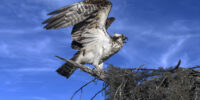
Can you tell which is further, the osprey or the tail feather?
the tail feather

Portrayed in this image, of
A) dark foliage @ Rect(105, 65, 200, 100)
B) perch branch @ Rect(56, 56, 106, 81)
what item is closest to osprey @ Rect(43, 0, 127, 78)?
perch branch @ Rect(56, 56, 106, 81)

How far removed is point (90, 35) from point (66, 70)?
0.90 metres

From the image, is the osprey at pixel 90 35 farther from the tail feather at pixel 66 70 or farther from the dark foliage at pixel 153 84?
the dark foliage at pixel 153 84

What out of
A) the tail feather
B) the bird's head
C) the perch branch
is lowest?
the perch branch

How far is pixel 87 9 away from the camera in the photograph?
5.80 meters

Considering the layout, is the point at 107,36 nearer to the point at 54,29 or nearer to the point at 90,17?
the point at 90,17

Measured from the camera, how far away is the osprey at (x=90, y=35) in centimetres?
572

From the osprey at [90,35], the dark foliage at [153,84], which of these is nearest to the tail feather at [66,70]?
the osprey at [90,35]

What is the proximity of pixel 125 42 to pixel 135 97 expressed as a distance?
1.93 m

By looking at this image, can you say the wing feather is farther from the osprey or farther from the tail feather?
the tail feather

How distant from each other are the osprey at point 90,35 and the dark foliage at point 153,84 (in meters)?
1.24

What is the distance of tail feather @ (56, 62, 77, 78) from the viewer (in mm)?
5934

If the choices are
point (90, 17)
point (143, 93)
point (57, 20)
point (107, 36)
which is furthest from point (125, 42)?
point (143, 93)

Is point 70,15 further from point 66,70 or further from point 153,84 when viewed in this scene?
point 153,84
